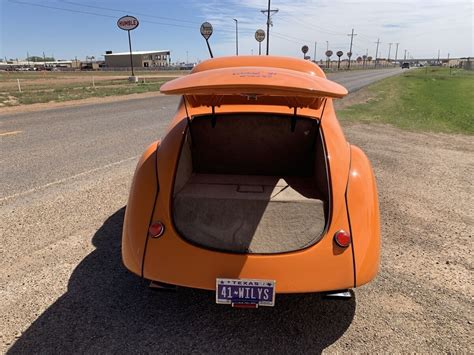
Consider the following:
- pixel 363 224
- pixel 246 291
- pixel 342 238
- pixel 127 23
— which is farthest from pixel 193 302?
pixel 127 23

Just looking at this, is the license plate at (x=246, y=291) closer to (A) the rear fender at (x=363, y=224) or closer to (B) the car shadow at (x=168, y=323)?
(B) the car shadow at (x=168, y=323)

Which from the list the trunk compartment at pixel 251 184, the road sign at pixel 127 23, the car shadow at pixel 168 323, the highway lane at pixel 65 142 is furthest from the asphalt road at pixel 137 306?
the road sign at pixel 127 23

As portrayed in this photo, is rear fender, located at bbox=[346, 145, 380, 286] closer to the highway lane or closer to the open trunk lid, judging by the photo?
the open trunk lid

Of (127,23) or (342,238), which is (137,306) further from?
(127,23)

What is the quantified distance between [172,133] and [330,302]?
1852mm

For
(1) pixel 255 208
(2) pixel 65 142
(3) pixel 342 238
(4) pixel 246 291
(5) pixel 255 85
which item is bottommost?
(2) pixel 65 142

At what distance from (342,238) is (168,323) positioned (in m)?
1.34

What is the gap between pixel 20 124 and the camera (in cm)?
1099

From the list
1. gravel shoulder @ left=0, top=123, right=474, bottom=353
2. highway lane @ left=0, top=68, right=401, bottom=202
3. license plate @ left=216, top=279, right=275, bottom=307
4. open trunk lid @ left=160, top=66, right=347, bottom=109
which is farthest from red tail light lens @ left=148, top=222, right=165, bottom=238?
highway lane @ left=0, top=68, right=401, bottom=202

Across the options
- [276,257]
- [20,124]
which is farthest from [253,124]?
[20,124]

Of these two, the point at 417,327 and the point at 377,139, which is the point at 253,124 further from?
the point at 377,139

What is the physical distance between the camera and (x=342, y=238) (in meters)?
2.46

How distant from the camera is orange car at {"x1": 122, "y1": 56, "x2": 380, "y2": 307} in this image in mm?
2373

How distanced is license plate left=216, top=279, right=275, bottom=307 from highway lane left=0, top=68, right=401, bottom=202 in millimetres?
3897
